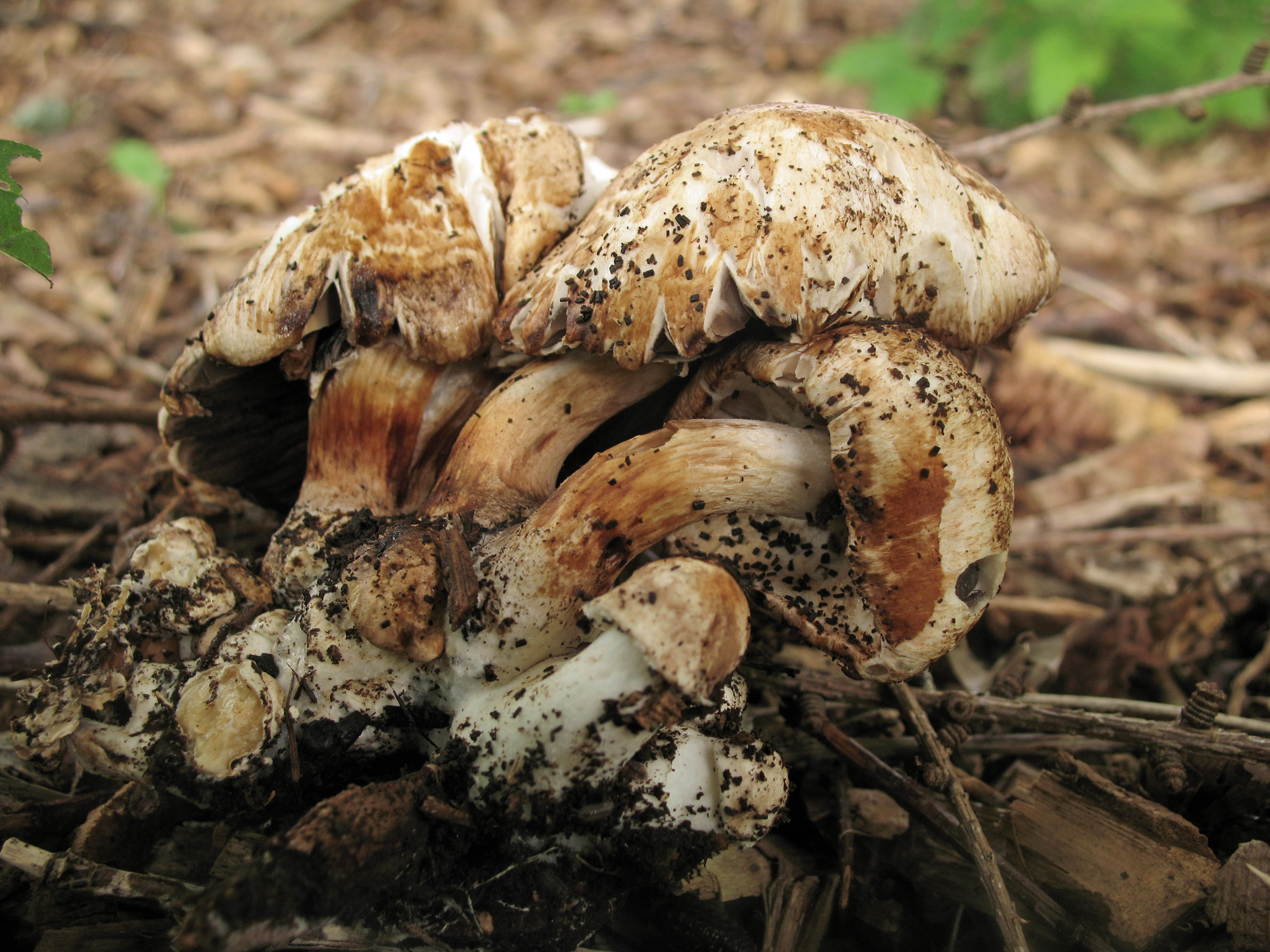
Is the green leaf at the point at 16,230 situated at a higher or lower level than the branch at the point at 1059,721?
higher

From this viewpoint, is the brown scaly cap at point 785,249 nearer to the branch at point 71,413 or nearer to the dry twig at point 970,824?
the dry twig at point 970,824

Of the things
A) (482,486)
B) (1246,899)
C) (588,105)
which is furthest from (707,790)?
(588,105)

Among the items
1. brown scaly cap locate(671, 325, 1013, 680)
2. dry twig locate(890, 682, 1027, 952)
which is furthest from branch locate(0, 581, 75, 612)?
dry twig locate(890, 682, 1027, 952)

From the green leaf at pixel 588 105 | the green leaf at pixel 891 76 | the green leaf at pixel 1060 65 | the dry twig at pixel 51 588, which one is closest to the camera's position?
the dry twig at pixel 51 588

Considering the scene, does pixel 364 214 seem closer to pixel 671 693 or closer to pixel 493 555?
pixel 493 555

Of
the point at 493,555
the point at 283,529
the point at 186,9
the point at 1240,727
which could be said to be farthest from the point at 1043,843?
the point at 186,9

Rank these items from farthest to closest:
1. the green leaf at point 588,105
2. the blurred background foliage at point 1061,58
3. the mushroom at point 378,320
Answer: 1. the green leaf at point 588,105
2. the blurred background foliage at point 1061,58
3. the mushroom at point 378,320

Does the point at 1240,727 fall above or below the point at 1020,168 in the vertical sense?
below

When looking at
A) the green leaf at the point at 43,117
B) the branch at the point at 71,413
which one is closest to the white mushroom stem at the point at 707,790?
the branch at the point at 71,413
